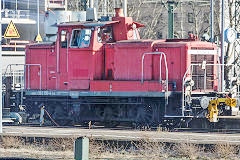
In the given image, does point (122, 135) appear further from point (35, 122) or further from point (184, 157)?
point (35, 122)

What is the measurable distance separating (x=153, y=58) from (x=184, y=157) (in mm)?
9027

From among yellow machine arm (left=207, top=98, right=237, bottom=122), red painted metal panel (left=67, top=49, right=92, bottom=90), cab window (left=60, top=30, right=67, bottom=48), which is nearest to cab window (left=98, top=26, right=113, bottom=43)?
red painted metal panel (left=67, top=49, right=92, bottom=90)

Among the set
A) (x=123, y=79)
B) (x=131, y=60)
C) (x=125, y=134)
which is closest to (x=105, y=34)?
(x=131, y=60)

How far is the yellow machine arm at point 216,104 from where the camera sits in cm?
2580

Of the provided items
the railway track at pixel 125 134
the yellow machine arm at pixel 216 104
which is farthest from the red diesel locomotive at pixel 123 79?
the railway track at pixel 125 134

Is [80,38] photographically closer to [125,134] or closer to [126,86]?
[126,86]

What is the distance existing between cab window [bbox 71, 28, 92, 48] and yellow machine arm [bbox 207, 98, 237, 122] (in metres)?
4.65

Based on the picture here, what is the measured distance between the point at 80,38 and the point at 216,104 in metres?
5.11

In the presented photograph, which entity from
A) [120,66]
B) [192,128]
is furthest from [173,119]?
[120,66]

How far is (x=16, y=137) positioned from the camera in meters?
22.3

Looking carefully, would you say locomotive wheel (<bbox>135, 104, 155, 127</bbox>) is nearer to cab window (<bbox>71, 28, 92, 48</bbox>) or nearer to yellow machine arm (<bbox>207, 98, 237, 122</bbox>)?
yellow machine arm (<bbox>207, 98, 237, 122</bbox>)

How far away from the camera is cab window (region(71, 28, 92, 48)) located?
27719 mm

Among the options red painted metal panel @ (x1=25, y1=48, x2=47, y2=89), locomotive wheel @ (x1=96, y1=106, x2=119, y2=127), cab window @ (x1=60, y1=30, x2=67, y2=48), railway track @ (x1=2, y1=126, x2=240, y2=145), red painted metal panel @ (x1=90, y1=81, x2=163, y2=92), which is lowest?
railway track @ (x1=2, y1=126, x2=240, y2=145)

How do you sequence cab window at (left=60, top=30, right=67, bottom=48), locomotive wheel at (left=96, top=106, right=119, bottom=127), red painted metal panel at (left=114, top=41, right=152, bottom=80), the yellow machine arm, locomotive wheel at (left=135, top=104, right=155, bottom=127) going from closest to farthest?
the yellow machine arm, locomotive wheel at (left=135, top=104, right=155, bottom=127), red painted metal panel at (left=114, top=41, right=152, bottom=80), locomotive wheel at (left=96, top=106, right=119, bottom=127), cab window at (left=60, top=30, right=67, bottom=48)
